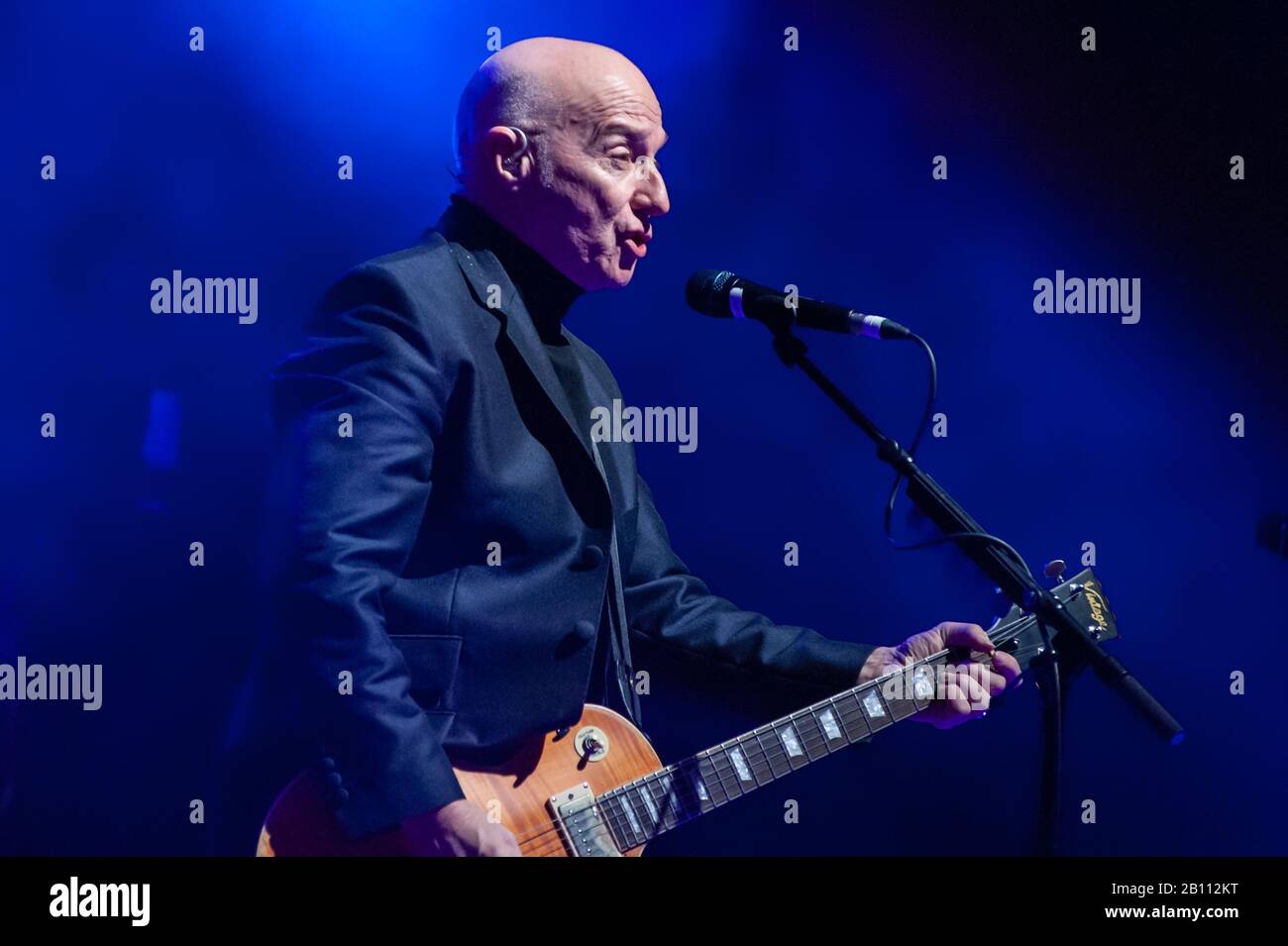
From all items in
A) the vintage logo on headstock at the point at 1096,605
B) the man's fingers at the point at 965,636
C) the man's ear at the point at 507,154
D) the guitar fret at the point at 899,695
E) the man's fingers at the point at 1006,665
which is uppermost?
the man's ear at the point at 507,154

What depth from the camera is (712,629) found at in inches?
109

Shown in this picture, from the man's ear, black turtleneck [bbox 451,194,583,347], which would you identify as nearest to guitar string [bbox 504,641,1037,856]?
black turtleneck [bbox 451,194,583,347]

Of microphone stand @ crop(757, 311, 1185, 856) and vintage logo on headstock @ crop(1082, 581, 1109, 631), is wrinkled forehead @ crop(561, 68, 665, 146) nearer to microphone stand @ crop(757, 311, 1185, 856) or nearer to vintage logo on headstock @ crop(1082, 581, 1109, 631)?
microphone stand @ crop(757, 311, 1185, 856)

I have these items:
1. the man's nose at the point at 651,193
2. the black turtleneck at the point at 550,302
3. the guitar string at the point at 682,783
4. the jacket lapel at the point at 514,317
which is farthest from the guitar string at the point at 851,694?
the man's nose at the point at 651,193

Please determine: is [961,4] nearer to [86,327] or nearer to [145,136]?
[145,136]

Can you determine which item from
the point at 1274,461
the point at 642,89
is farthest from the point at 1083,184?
the point at 642,89

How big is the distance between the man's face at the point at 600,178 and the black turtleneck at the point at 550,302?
0.05 metres

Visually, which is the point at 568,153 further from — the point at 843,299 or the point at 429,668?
the point at 429,668

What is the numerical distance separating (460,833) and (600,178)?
1.31 m

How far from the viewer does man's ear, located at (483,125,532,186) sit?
2.49 meters

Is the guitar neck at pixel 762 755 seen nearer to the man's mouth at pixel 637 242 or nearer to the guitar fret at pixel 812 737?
the guitar fret at pixel 812 737

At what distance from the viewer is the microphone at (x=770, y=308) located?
2.27 metres

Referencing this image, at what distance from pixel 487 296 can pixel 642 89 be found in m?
0.57

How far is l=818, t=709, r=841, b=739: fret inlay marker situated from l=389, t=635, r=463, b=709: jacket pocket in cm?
78
